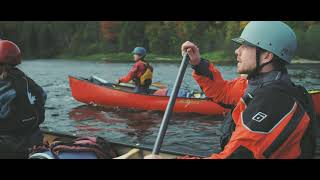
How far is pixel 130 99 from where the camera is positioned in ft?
36.8

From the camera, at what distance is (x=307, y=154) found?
6.63 feet

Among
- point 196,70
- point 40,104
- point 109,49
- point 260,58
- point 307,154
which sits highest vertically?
point 260,58

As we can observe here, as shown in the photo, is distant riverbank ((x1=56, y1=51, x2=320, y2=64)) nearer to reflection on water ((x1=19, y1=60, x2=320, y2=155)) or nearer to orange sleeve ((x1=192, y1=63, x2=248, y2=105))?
reflection on water ((x1=19, y1=60, x2=320, y2=155))

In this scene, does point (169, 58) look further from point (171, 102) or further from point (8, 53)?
point (171, 102)

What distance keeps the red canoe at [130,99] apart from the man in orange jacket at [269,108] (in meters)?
7.34

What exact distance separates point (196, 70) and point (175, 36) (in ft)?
64.6

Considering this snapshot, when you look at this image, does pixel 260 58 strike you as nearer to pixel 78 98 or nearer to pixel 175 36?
pixel 78 98

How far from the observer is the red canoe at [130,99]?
10.5 metres

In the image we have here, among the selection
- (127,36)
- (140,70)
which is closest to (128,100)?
(140,70)

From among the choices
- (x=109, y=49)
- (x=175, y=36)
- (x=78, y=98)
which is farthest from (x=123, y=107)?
(x=109, y=49)

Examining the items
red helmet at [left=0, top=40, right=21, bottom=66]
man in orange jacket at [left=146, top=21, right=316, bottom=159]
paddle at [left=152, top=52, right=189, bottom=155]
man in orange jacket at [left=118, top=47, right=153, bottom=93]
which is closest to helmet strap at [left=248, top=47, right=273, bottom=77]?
man in orange jacket at [left=146, top=21, right=316, bottom=159]

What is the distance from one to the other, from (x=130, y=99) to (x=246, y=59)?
9.02 m

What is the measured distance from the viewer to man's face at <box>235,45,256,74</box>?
2.27 metres

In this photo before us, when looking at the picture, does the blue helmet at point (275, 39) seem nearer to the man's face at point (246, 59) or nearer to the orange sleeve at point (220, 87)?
the man's face at point (246, 59)
